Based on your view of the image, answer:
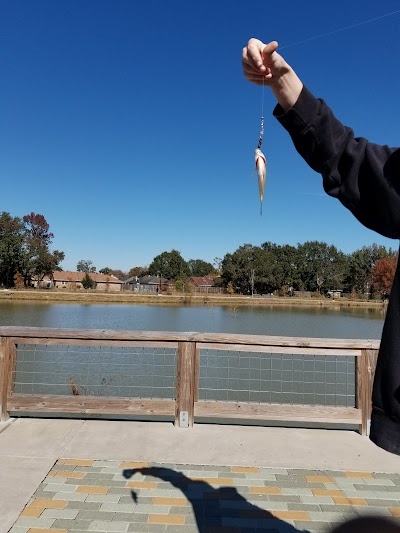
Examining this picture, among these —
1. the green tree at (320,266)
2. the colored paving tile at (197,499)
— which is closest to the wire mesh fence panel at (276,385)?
the colored paving tile at (197,499)

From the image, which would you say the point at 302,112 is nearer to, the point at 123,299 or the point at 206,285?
the point at 123,299

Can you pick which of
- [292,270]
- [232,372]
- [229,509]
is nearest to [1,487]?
[229,509]

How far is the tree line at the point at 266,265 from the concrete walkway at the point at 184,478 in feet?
195

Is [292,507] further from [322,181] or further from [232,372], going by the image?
[232,372]

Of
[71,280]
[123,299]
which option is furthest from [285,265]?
[71,280]

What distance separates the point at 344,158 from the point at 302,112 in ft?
0.60

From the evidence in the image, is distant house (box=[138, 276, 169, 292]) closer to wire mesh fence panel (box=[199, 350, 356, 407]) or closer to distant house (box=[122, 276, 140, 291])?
distant house (box=[122, 276, 140, 291])

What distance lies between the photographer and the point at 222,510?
8.66 feet

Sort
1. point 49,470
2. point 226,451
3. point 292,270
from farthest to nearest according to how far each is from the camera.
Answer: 1. point 292,270
2. point 226,451
3. point 49,470

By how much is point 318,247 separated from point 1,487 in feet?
264

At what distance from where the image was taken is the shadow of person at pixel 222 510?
2455 mm

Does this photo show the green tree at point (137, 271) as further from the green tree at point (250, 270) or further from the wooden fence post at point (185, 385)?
the wooden fence post at point (185, 385)

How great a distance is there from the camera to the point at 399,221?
3.88 ft

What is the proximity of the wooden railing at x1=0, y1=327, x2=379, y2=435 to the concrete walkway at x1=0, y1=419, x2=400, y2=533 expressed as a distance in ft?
0.43
